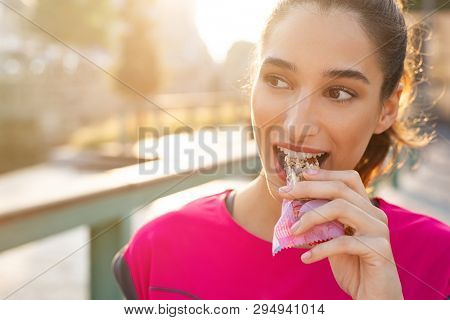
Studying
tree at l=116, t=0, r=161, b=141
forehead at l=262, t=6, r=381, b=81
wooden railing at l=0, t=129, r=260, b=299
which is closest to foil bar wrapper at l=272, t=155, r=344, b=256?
forehead at l=262, t=6, r=381, b=81

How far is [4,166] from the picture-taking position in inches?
491

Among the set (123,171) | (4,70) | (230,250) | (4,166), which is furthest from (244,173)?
(4,70)

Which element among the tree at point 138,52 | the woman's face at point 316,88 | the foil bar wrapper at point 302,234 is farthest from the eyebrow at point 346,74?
the tree at point 138,52

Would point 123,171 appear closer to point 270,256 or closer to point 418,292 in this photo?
point 270,256

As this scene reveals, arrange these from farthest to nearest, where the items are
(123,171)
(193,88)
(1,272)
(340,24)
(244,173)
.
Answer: (193,88) < (1,272) < (244,173) < (123,171) < (340,24)

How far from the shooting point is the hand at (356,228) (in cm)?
113

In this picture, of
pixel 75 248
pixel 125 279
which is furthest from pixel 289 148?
pixel 75 248

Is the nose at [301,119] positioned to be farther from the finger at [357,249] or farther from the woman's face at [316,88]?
the finger at [357,249]

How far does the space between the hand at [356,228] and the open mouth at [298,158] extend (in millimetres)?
182

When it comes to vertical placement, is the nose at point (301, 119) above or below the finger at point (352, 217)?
above

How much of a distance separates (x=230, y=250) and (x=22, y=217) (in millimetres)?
535

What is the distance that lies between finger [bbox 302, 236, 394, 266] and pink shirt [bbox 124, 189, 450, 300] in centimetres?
29

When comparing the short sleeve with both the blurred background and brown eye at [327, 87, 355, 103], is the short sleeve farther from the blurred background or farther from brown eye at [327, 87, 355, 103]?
the blurred background
